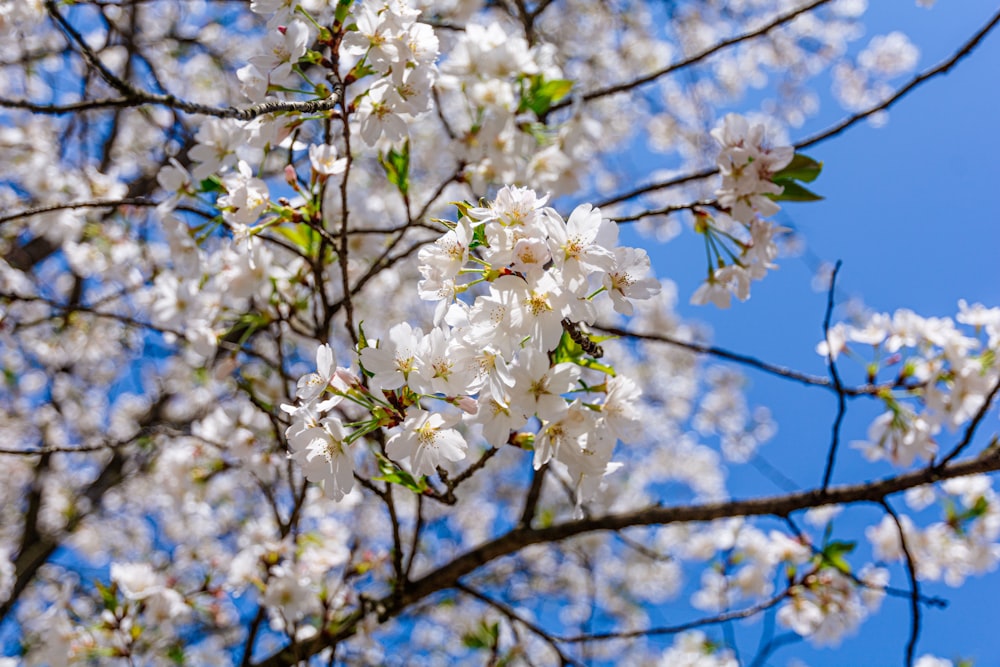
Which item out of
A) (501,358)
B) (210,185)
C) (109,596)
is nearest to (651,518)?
(501,358)

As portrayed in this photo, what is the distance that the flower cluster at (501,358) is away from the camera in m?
0.89

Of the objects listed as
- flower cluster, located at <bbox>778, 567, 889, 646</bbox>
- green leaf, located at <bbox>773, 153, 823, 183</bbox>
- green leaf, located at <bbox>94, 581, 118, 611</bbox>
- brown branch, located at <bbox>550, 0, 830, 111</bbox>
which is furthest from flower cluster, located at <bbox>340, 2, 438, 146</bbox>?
flower cluster, located at <bbox>778, 567, 889, 646</bbox>

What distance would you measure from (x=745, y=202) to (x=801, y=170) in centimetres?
17

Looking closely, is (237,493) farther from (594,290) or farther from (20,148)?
(594,290)

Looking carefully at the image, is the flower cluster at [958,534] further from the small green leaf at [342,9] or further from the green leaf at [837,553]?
the small green leaf at [342,9]

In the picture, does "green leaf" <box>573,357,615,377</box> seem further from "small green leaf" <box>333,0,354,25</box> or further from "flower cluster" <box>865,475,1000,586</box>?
"flower cluster" <box>865,475,1000,586</box>

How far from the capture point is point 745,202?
4.19ft

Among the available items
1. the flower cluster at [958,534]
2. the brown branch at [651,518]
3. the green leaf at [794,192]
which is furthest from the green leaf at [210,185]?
the flower cluster at [958,534]

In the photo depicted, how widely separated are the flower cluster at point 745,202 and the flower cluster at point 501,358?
41 centimetres

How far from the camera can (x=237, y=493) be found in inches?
224

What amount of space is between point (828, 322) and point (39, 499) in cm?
427

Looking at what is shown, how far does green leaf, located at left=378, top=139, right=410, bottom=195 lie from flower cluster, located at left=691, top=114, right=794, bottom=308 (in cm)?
71

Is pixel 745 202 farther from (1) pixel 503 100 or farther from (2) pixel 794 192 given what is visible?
(1) pixel 503 100

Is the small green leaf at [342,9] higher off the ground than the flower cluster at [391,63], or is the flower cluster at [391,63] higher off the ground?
the small green leaf at [342,9]
